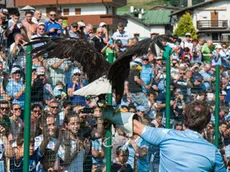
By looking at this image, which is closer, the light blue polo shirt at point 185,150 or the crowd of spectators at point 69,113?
the light blue polo shirt at point 185,150

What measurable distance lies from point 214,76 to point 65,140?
318cm

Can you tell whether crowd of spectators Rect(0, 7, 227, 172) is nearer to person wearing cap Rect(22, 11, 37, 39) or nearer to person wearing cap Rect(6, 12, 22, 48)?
person wearing cap Rect(6, 12, 22, 48)

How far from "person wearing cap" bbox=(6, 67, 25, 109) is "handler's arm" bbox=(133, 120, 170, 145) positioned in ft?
9.00

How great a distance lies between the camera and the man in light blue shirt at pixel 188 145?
4.68 metres

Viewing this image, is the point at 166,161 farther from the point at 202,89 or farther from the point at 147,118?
the point at 202,89

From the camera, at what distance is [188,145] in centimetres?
471

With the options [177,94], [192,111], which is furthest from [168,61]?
[192,111]

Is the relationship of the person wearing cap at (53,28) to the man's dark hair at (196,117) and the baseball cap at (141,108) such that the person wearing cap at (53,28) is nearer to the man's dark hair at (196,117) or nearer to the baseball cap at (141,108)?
the baseball cap at (141,108)

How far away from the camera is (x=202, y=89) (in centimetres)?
935

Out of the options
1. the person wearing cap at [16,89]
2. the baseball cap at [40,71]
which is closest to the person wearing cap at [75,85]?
the baseball cap at [40,71]

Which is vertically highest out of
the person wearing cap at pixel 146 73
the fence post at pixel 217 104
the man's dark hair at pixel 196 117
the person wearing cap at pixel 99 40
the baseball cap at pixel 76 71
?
the person wearing cap at pixel 99 40

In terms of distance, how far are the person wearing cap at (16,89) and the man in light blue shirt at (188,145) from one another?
9.07 ft

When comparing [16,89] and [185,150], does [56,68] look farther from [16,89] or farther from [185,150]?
[185,150]

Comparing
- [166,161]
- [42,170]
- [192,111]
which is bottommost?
[42,170]
